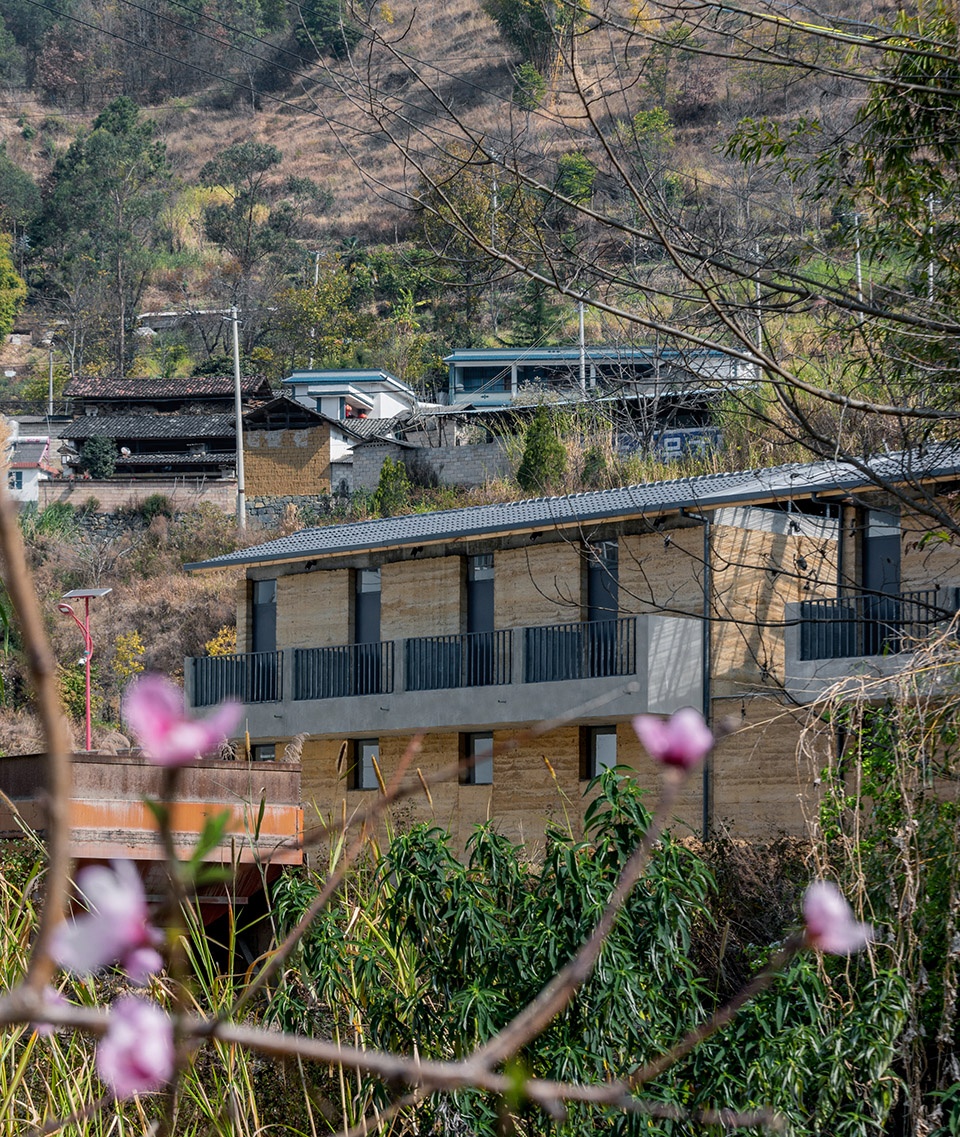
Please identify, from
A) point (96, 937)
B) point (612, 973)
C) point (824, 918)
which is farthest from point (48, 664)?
point (612, 973)

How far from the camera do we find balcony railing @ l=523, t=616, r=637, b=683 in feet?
78.8

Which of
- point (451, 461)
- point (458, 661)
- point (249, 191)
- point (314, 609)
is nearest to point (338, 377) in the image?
point (451, 461)

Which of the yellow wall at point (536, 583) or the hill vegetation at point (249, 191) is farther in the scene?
the hill vegetation at point (249, 191)

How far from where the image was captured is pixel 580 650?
24.6 metres

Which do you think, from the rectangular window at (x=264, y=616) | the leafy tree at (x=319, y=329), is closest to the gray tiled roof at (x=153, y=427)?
the leafy tree at (x=319, y=329)

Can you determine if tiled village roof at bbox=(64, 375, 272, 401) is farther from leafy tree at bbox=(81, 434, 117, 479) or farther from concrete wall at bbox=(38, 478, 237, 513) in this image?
concrete wall at bbox=(38, 478, 237, 513)

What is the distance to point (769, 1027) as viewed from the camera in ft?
28.5

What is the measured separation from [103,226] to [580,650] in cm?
7266

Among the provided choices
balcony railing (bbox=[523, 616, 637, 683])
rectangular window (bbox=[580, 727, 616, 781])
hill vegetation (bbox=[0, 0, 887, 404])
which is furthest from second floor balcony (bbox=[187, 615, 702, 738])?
hill vegetation (bbox=[0, 0, 887, 404])

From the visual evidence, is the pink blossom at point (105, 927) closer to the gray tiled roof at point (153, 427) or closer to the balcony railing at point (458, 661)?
the balcony railing at point (458, 661)

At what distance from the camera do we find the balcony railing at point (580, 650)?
24.0 meters

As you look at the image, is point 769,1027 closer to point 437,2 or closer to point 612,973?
point 612,973

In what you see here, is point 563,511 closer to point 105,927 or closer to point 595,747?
point 595,747

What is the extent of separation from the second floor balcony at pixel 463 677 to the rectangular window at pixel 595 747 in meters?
1.00
